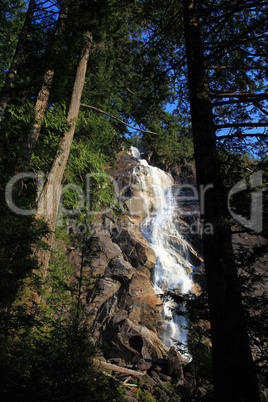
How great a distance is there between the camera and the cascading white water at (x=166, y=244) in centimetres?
1473

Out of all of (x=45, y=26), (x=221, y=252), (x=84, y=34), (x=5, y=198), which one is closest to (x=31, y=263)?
(x=5, y=198)

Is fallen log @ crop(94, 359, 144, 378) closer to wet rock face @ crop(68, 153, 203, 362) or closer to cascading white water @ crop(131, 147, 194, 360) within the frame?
wet rock face @ crop(68, 153, 203, 362)

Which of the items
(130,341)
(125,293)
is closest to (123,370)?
(130,341)

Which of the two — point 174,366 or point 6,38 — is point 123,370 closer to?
point 174,366

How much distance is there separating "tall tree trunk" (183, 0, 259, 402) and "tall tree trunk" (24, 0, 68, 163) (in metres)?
4.52

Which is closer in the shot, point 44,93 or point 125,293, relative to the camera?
point 44,93

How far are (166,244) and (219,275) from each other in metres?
19.1

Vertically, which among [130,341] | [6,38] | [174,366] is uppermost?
[6,38]

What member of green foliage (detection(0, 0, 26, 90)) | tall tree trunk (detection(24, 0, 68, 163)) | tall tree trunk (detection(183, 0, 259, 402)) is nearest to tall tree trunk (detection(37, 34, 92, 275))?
tall tree trunk (detection(24, 0, 68, 163))

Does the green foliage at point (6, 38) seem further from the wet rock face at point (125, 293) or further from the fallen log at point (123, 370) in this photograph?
the fallen log at point (123, 370)

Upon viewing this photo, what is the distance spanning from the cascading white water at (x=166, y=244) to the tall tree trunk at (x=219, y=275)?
30.4 ft

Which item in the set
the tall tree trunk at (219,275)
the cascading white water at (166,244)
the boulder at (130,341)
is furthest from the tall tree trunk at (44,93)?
the boulder at (130,341)

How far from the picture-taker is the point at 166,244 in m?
21.4

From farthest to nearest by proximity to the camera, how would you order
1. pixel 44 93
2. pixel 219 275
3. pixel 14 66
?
pixel 44 93 → pixel 14 66 → pixel 219 275
